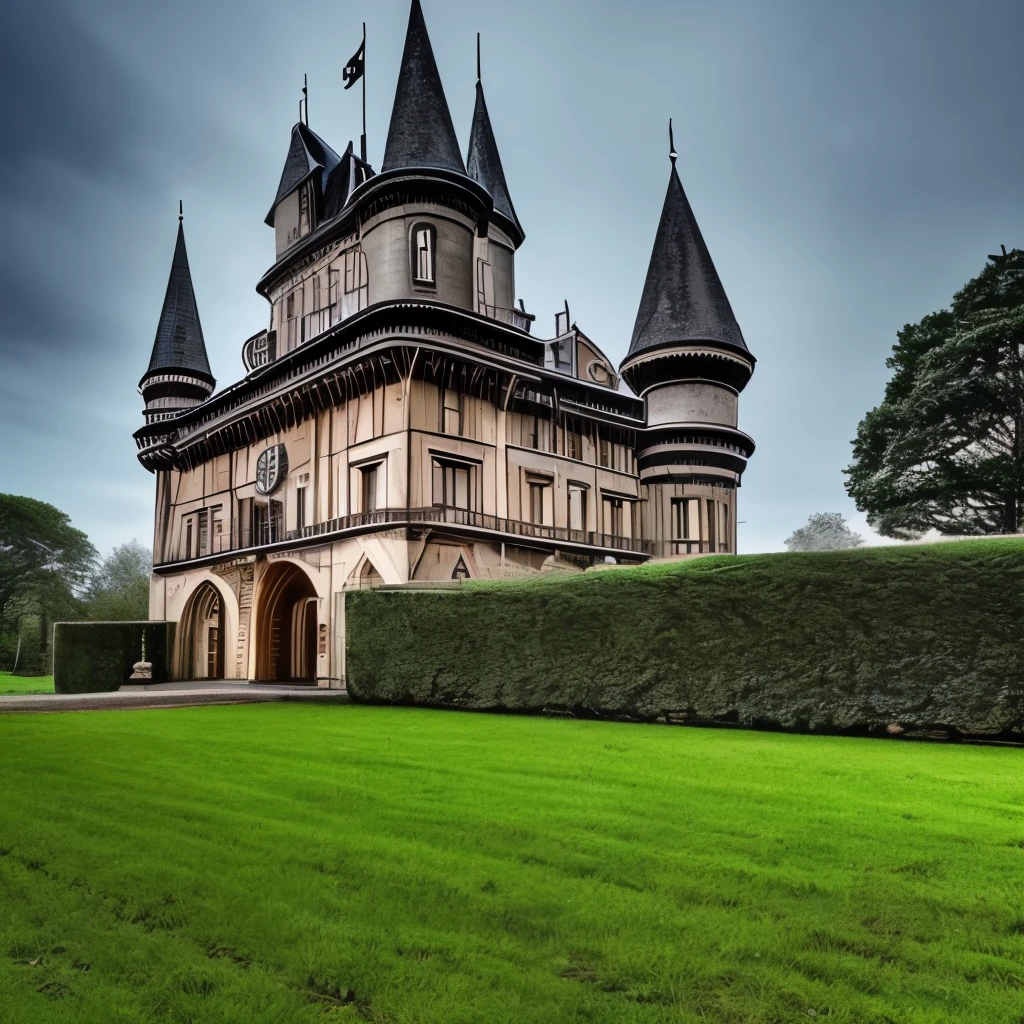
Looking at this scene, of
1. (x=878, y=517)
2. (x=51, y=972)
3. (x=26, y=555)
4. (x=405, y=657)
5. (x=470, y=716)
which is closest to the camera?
(x=51, y=972)

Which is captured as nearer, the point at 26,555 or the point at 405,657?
the point at 405,657

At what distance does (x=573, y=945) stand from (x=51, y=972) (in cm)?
246

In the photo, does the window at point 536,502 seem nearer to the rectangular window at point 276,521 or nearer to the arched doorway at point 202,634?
the rectangular window at point 276,521

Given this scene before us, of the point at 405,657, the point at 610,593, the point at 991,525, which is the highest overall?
the point at 991,525

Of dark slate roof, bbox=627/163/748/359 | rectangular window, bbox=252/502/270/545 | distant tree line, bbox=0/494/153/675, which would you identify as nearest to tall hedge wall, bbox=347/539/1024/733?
rectangular window, bbox=252/502/270/545

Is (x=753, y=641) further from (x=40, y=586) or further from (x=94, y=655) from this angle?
(x=40, y=586)

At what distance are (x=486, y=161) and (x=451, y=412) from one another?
19.7m

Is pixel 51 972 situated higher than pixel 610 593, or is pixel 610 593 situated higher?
pixel 610 593

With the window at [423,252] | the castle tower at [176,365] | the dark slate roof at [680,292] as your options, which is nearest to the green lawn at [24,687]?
the castle tower at [176,365]

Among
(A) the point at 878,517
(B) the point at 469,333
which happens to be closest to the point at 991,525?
(A) the point at 878,517

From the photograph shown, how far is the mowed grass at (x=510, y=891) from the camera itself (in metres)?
3.73

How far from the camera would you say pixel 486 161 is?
145ft

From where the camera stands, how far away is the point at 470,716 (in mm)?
14289

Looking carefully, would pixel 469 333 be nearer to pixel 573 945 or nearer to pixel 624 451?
pixel 624 451
